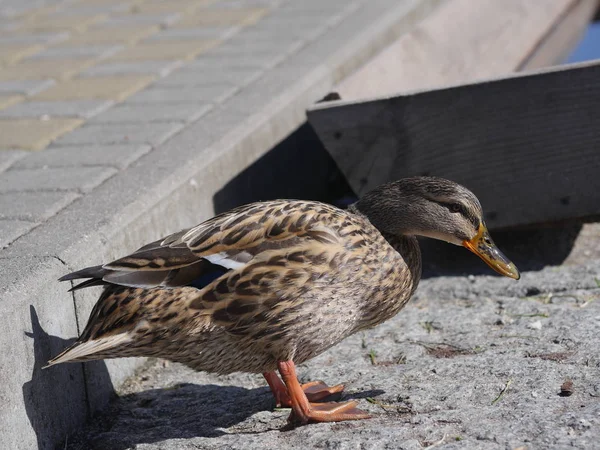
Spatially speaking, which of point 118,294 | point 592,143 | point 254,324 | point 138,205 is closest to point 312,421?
point 254,324

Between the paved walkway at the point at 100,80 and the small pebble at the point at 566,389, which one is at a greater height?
the paved walkway at the point at 100,80

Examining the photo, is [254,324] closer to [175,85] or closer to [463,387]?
[463,387]

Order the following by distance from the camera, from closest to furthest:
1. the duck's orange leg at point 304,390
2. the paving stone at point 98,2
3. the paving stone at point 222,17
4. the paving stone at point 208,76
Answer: the duck's orange leg at point 304,390 → the paving stone at point 208,76 → the paving stone at point 222,17 → the paving stone at point 98,2

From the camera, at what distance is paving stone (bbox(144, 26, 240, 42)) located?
6.86 metres

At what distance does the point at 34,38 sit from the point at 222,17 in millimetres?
1325

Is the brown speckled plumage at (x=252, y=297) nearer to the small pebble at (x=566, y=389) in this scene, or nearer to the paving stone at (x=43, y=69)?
the small pebble at (x=566, y=389)

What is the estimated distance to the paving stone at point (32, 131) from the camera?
5012 mm

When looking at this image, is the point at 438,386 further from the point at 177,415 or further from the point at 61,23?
the point at 61,23

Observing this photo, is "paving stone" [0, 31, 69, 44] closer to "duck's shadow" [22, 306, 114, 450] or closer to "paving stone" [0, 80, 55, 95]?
"paving stone" [0, 80, 55, 95]

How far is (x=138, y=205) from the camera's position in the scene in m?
4.12

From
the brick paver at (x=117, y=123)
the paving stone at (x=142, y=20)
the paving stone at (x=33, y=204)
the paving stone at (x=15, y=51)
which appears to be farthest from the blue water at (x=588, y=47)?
the paving stone at (x=33, y=204)

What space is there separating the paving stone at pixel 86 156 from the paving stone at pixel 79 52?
1794 mm

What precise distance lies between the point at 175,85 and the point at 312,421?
2.80 meters

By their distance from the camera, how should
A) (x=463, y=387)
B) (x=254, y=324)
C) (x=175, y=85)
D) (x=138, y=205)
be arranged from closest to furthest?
(x=254, y=324) → (x=463, y=387) → (x=138, y=205) → (x=175, y=85)
